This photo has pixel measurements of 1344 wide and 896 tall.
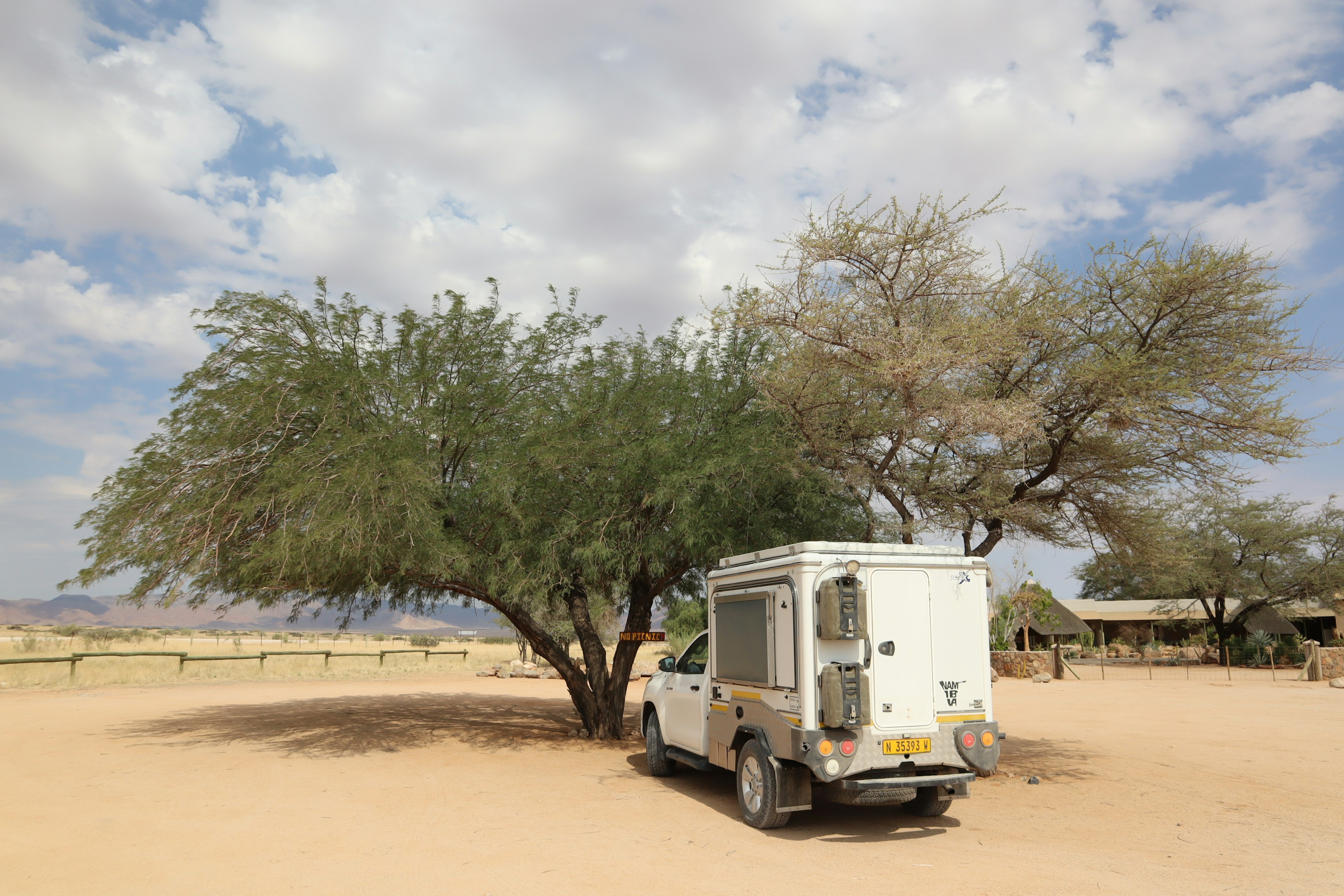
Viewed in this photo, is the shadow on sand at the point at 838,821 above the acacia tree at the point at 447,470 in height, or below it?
below

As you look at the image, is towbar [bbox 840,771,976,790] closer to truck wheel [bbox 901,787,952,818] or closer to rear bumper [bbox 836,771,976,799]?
rear bumper [bbox 836,771,976,799]

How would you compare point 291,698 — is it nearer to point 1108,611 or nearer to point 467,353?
point 467,353

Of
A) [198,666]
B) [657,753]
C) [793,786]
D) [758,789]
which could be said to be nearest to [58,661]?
[198,666]

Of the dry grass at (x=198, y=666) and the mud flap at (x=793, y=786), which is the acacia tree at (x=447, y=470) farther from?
the dry grass at (x=198, y=666)

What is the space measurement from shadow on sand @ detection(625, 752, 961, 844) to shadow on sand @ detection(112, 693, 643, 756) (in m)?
5.01

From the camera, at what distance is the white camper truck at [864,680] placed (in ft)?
26.8

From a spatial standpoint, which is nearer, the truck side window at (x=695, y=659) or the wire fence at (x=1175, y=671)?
the truck side window at (x=695, y=659)

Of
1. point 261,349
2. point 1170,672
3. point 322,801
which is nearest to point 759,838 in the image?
point 322,801

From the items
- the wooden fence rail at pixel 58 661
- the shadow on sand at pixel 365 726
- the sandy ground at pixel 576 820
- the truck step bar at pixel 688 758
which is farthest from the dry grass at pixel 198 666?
the truck step bar at pixel 688 758

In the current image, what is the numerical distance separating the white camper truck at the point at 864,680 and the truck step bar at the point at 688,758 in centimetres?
129

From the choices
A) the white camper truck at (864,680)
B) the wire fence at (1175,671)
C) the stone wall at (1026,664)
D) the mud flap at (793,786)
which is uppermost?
the white camper truck at (864,680)

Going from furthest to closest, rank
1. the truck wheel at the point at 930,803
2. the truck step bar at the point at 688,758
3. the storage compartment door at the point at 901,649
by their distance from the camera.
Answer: the truck step bar at the point at 688,758, the truck wheel at the point at 930,803, the storage compartment door at the point at 901,649

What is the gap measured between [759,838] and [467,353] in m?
9.20

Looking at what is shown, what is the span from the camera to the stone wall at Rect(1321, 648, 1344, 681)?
36.1 metres
